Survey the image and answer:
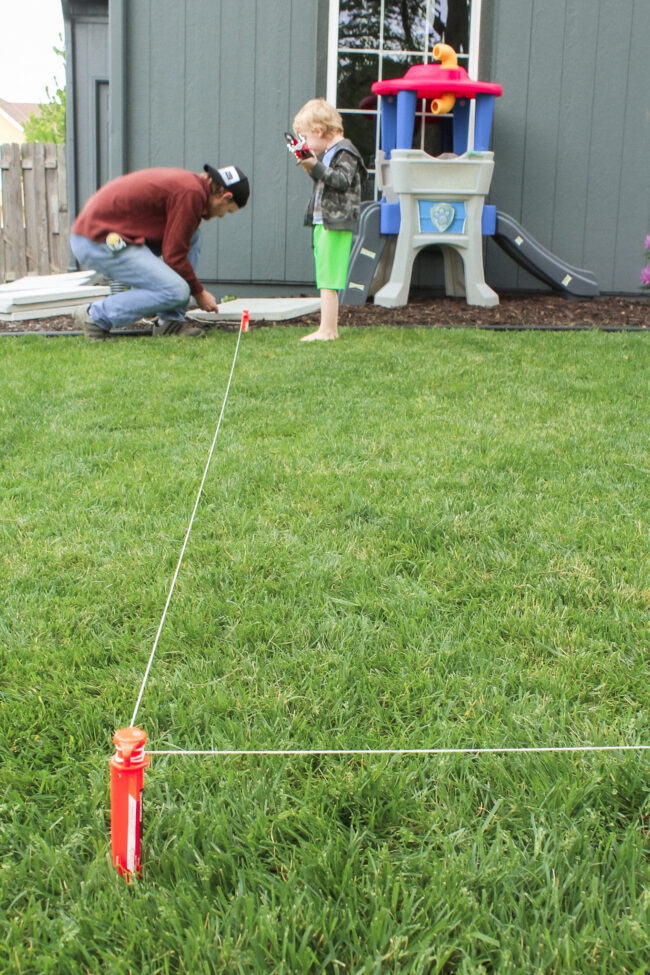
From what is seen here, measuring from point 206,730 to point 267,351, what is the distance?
134 inches

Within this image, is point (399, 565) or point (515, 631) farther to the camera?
point (399, 565)

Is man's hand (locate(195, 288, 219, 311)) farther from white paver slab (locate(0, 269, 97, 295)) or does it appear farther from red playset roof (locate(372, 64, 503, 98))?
red playset roof (locate(372, 64, 503, 98))

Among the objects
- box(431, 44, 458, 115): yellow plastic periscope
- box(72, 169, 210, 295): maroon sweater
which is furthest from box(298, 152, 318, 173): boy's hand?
box(431, 44, 458, 115): yellow plastic periscope

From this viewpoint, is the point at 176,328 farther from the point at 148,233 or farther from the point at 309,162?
the point at 309,162

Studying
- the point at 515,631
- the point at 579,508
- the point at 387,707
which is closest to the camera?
the point at 387,707

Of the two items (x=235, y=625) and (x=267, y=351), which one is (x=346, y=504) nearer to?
(x=235, y=625)

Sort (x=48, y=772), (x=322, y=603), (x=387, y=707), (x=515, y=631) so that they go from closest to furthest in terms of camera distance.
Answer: (x=48, y=772) < (x=387, y=707) < (x=515, y=631) < (x=322, y=603)

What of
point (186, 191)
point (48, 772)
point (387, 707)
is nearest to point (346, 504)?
point (387, 707)

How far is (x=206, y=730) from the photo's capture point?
1413 millimetres

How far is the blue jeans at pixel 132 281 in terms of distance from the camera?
16.2 ft

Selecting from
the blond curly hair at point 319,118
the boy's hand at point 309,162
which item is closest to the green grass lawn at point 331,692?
the boy's hand at point 309,162

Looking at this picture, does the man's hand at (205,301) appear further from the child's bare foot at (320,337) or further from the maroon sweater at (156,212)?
the child's bare foot at (320,337)

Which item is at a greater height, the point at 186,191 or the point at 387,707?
the point at 186,191

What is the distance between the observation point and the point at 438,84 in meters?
6.19
